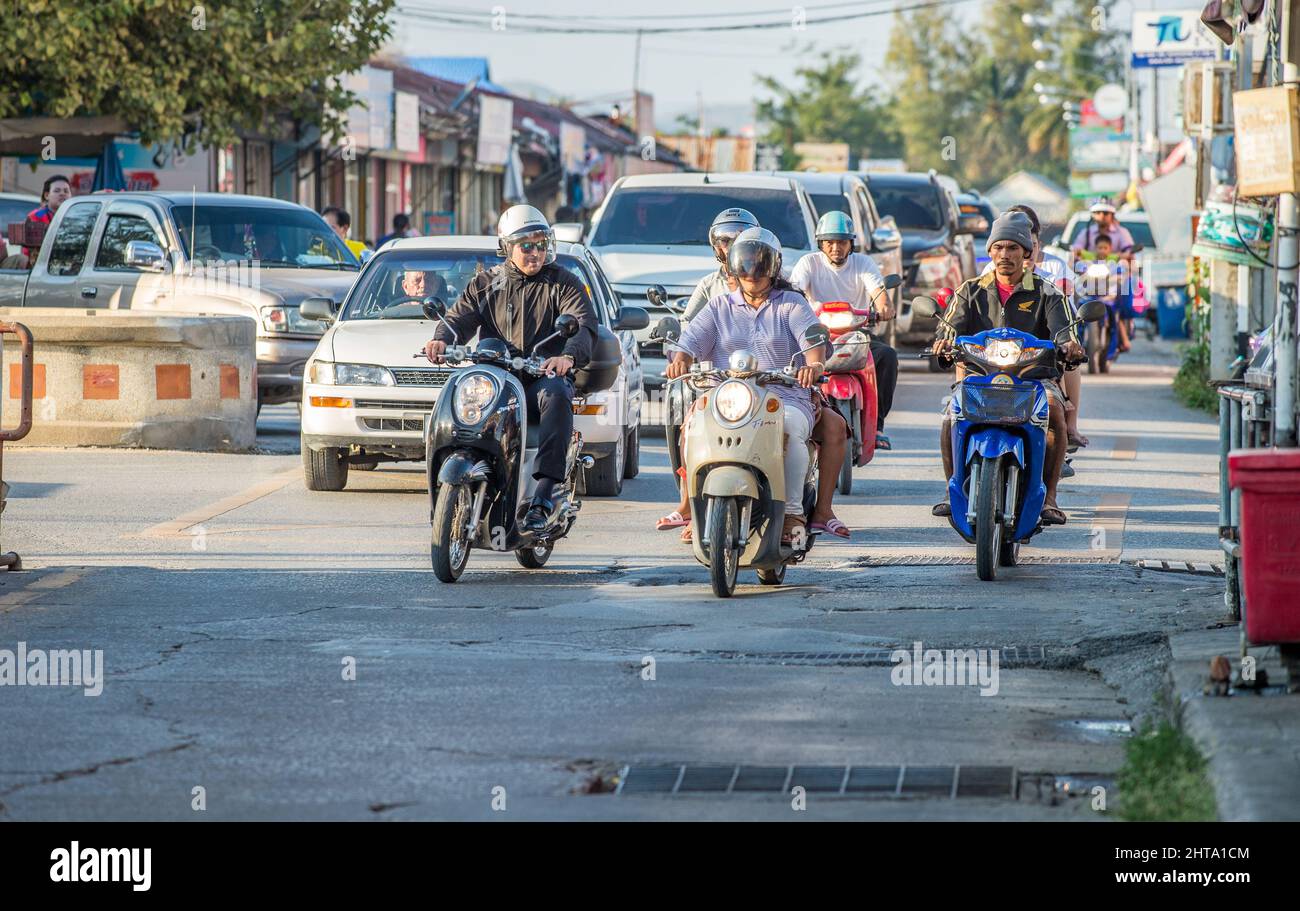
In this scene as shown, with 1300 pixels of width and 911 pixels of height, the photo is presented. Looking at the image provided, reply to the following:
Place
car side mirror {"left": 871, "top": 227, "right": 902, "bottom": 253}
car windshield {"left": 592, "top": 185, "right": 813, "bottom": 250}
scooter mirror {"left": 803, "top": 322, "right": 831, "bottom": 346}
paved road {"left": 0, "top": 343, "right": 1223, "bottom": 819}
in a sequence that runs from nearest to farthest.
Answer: paved road {"left": 0, "top": 343, "right": 1223, "bottom": 819} → scooter mirror {"left": 803, "top": 322, "right": 831, "bottom": 346} → car windshield {"left": 592, "top": 185, "right": 813, "bottom": 250} → car side mirror {"left": 871, "top": 227, "right": 902, "bottom": 253}

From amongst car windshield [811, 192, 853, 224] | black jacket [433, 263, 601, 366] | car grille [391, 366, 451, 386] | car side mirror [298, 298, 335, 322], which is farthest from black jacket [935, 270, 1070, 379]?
car windshield [811, 192, 853, 224]

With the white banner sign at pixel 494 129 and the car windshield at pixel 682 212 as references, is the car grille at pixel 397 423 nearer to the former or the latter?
the car windshield at pixel 682 212

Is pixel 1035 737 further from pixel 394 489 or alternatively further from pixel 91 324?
pixel 91 324

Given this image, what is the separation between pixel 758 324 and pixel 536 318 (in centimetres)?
116

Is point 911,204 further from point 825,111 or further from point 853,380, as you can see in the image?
point 825,111

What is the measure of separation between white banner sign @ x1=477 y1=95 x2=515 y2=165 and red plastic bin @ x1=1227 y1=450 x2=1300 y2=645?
1431 inches

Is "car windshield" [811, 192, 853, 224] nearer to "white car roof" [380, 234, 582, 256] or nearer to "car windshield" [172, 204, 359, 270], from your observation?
"car windshield" [172, 204, 359, 270]

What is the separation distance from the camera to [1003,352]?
10875 mm

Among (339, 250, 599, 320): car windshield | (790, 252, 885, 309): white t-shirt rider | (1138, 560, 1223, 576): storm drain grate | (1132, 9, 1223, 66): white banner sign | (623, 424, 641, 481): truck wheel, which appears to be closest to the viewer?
(1138, 560, 1223, 576): storm drain grate

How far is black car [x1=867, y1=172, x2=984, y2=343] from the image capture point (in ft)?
87.9

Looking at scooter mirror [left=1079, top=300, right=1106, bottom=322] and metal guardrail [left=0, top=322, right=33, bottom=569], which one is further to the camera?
scooter mirror [left=1079, top=300, right=1106, bottom=322]

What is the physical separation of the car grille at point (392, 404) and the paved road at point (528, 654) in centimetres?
61
